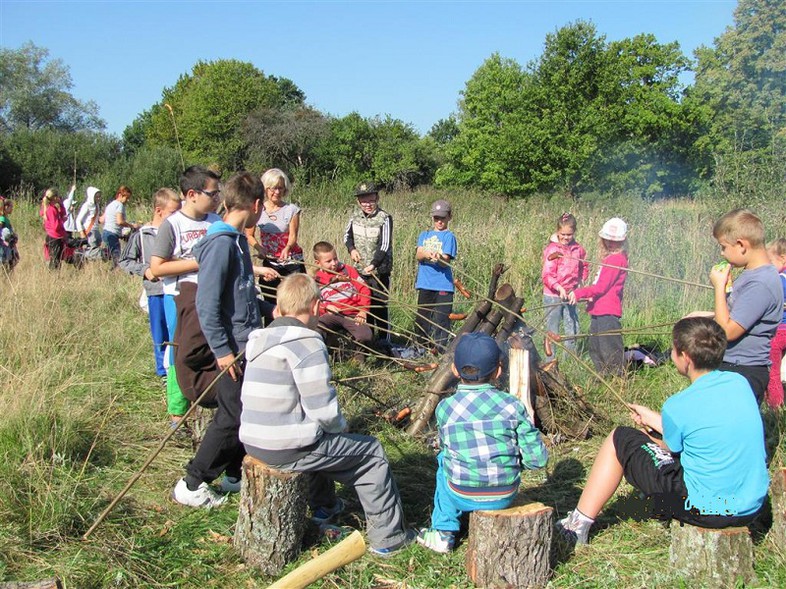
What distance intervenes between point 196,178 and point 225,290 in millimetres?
1050

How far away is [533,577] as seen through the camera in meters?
2.84

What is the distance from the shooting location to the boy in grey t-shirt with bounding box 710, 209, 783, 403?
3432 mm

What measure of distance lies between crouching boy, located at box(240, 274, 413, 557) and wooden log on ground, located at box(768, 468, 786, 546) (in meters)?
1.69

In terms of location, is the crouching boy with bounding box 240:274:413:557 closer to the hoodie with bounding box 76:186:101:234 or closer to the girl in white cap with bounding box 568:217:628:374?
the girl in white cap with bounding box 568:217:628:374

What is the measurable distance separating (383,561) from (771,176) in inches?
340

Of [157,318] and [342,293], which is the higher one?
[342,293]

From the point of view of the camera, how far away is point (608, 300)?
18.5 ft

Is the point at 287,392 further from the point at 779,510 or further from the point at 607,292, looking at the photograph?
the point at 607,292

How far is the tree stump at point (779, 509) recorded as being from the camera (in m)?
3.04

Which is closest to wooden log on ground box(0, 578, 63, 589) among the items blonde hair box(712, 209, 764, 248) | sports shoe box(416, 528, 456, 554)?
sports shoe box(416, 528, 456, 554)

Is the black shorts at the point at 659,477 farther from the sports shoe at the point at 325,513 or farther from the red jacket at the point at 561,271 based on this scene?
the red jacket at the point at 561,271

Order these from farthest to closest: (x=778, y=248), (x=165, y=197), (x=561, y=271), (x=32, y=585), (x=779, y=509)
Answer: (x=561, y=271) → (x=165, y=197) → (x=778, y=248) → (x=779, y=509) → (x=32, y=585)

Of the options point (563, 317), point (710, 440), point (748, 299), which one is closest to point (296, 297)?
point (710, 440)

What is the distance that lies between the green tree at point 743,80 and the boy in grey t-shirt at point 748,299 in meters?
17.7
